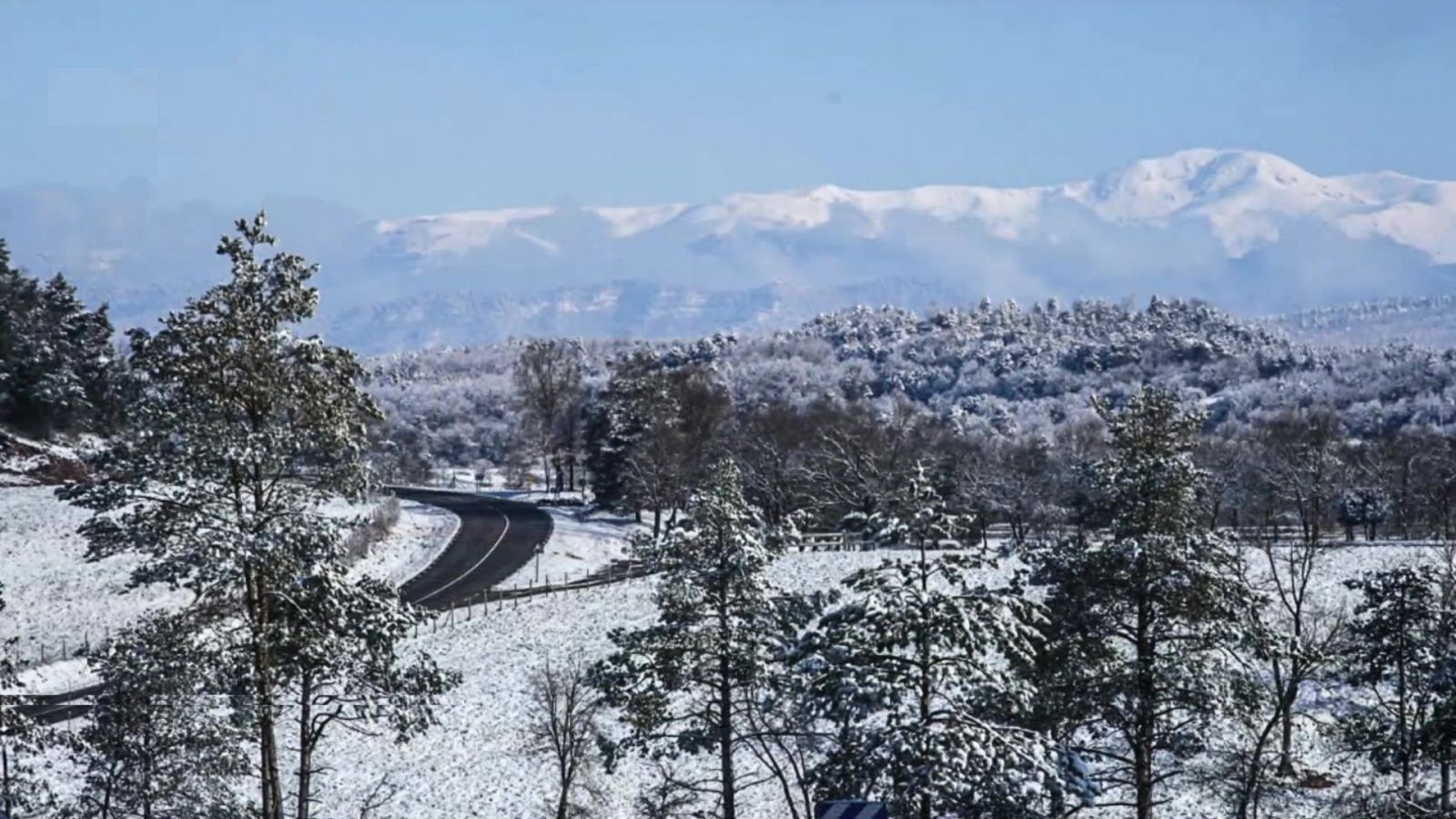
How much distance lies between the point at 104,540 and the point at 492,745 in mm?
21839

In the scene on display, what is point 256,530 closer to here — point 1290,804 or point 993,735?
point 993,735

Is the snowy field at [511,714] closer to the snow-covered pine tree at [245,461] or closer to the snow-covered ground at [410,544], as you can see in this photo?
the snow-covered ground at [410,544]

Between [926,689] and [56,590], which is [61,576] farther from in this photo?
[926,689]

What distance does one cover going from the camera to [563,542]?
65.9 m

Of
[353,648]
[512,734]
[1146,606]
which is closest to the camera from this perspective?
[353,648]

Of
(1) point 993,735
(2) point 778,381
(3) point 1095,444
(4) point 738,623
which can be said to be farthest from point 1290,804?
(2) point 778,381

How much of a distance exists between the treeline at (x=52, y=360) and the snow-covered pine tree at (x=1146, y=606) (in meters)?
56.4

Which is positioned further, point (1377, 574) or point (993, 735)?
point (1377, 574)

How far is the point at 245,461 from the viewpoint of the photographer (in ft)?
51.2

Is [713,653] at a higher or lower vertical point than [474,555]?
higher

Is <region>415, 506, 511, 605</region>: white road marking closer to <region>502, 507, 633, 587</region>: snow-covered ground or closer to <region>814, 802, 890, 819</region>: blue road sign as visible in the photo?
<region>502, 507, 633, 587</region>: snow-covered ground

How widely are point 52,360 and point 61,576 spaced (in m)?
22.7

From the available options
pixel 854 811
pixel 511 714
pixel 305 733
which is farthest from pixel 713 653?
pixel 511 714

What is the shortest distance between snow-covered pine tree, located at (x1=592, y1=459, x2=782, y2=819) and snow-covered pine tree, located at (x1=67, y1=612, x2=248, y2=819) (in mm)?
5519
